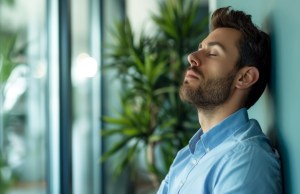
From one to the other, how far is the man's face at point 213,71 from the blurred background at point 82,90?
564 millimetres

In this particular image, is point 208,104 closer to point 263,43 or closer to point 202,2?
point 263,43

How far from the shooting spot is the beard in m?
1.37

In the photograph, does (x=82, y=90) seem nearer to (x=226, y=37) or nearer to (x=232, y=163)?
(x=226, y=37)

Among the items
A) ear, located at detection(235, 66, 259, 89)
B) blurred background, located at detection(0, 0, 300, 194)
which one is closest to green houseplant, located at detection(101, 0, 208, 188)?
blurred background, located at detection(0, 0, 300, 194)

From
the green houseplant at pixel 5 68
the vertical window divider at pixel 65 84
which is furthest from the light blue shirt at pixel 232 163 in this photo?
the vertical window divider at pixel 65 84

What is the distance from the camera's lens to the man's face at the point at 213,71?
1.37 metres

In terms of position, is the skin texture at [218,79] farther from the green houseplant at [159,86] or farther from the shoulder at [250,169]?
the green houseplant at [159,86]

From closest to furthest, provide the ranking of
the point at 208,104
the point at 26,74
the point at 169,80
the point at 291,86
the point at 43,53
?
the point at 291,86
the point at 208,104
the point at 26,74
the point at 43,53
the point at 169,80

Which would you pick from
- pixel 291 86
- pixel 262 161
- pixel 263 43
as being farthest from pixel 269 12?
pixel 262 161

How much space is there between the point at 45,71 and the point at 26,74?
0.21 m

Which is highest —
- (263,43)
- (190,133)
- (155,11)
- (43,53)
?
(155,11)

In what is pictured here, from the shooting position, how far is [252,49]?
134 centimetres

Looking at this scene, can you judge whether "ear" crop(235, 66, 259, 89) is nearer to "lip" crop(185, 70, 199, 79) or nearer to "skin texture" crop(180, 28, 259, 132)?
"skin texture" crop(180, 28, 259, 132)

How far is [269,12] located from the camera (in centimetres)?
125
